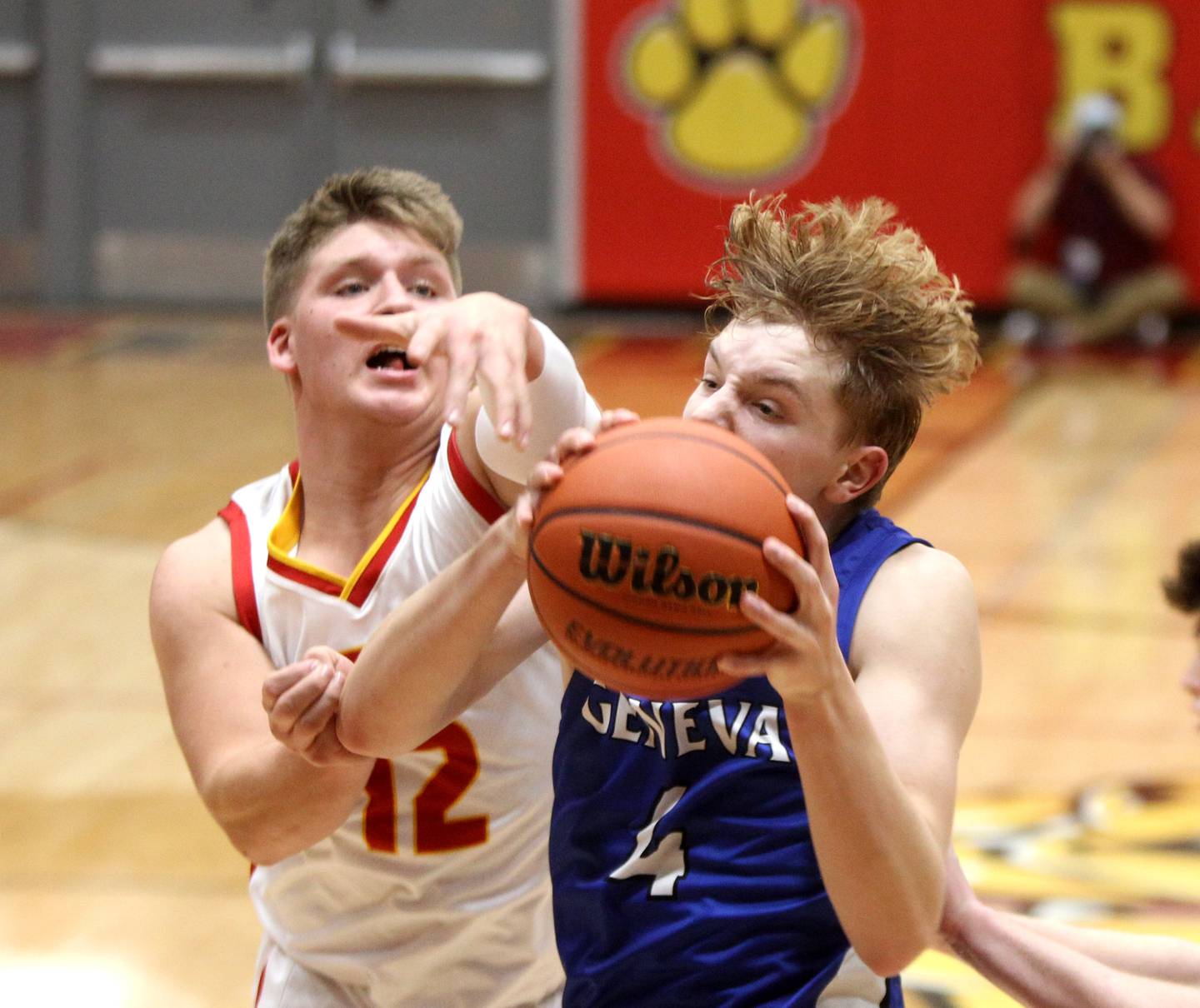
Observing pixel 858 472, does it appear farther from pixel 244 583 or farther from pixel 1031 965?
pixel 244 583

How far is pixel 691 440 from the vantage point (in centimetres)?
190

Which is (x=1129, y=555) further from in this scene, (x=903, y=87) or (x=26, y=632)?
(x=903, y=87)

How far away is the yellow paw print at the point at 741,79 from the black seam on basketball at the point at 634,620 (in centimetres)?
1127

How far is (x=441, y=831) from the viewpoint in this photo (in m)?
2.79

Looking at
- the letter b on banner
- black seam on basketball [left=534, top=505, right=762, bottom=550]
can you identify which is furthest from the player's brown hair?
the letter b on banner

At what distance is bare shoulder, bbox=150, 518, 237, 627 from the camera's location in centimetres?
280

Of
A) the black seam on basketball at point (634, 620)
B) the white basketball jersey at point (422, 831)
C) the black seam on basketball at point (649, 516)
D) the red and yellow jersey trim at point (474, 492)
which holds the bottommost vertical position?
the white basketball jersey at point (422, 831)

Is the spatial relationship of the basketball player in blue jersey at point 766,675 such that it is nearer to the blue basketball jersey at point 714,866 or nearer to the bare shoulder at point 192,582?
the blue basketball jersey at point 714,866

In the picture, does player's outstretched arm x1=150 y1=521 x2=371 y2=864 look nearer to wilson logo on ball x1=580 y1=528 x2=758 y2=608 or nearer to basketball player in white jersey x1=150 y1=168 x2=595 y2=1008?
basketball player in white jersey x1=150 y1=168 x2=595 y2=1008

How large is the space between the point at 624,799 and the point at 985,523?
18.7ft

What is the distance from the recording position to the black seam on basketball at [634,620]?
5.74ft

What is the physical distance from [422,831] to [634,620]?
43.6 inches

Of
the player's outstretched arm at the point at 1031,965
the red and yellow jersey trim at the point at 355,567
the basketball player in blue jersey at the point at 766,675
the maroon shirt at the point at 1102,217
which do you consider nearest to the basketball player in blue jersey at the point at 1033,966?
the player's outstretched arm at the point at 1031,965

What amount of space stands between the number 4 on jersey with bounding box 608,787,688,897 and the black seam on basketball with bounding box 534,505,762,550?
41cm
